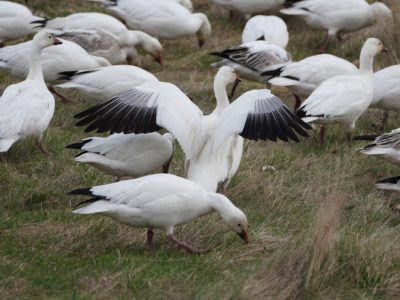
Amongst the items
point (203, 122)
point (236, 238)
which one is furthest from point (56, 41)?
point (236, 238)

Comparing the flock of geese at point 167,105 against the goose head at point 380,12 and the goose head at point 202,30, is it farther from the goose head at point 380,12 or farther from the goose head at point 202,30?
the goose head at point 202,30

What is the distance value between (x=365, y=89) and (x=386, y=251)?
9.78ft

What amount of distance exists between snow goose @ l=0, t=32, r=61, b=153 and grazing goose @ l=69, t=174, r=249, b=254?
1.73 m

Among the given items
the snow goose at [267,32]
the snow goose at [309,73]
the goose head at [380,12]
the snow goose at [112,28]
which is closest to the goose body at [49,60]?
the snow goose at [112,28]

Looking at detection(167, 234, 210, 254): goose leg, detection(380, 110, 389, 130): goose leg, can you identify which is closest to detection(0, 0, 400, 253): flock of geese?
detection(167, 234, 210, 254): goose leg

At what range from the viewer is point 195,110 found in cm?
699

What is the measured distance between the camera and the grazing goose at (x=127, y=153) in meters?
6.70

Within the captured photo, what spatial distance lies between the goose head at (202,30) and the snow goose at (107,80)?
3450 millimetres

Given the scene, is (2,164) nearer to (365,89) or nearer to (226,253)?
(226,253)

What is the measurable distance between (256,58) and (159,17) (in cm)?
228

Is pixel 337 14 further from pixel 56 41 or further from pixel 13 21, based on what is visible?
pixel 56 41

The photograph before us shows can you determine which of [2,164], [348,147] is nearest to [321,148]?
[348,147]

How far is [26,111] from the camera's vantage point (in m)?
7.39

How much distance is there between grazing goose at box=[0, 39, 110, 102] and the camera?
903 centimetres
